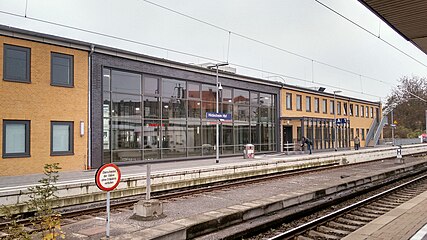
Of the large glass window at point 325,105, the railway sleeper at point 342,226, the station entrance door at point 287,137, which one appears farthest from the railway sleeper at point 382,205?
the large glass window at point 325,105

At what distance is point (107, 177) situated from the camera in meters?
7.07

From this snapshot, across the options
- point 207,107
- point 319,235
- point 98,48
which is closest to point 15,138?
point 98,48

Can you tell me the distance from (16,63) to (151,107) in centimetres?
855

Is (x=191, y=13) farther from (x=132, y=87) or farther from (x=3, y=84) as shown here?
(x=3, y=84)

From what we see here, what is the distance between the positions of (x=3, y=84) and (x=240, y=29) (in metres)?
12.6

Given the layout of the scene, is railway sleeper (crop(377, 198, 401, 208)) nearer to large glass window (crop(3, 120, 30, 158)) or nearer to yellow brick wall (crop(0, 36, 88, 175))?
yellow brick wall (crop(0, 36, 88, 175))

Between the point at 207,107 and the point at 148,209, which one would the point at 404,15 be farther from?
the point at 207,107

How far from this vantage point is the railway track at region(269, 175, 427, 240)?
26.0ft

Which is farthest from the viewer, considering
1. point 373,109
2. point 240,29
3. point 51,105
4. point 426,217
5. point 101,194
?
point 373,109

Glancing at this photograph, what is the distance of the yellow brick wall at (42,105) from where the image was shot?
1688 cm

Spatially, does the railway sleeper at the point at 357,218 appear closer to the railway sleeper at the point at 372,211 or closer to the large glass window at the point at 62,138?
the railway sleeper at the point at 372,211

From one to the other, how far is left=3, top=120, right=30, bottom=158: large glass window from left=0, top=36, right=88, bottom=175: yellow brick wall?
0.59 feet

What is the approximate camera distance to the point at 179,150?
25172 millimetres

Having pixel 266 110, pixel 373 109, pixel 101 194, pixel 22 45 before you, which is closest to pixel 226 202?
pixel 101 194
